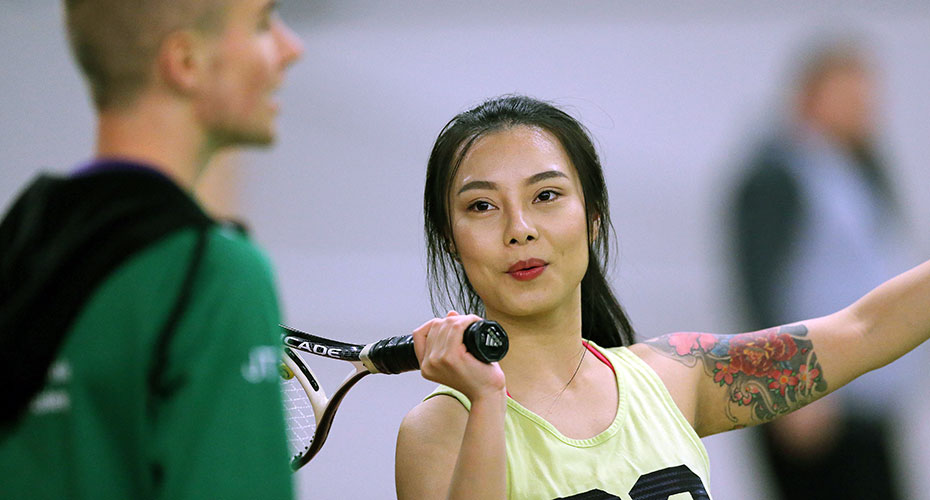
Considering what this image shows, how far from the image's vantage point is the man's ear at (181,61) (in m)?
1.08

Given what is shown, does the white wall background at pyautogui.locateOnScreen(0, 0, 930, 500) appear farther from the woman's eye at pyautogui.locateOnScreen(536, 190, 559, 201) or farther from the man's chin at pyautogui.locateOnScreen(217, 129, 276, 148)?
the man's chin at pyautogui.locateOnScreen(217, 129, 276, 148)

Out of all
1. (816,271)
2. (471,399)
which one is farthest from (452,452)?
(816,271)

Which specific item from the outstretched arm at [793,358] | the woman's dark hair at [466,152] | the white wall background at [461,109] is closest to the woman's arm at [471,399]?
the woman's dark hair at [466,152]

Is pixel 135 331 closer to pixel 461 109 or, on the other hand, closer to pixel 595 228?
pixel 595 228

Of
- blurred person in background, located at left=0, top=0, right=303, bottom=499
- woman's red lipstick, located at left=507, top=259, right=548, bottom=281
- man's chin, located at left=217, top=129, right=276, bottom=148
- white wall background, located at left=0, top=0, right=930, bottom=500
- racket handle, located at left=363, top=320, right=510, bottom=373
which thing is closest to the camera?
blurred person in background, located at left=0, top=0, right=303, bottom=499

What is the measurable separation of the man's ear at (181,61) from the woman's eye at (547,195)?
93cm

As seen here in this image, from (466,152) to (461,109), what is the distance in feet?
7.09

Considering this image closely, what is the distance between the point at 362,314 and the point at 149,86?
298 centimetres

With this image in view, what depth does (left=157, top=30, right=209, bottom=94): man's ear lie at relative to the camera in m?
1.08

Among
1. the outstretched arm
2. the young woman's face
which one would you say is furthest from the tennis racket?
the outstretched arm

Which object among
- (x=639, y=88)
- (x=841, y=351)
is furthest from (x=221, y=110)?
(x=639, y=88)

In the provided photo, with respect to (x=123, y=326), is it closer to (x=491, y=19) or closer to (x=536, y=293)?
(x=536, y=293)

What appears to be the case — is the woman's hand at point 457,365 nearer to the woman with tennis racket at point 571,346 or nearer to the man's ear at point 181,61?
the woman with tennis racket at point 571,346

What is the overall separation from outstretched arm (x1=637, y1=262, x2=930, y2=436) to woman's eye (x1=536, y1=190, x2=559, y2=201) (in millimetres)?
396
